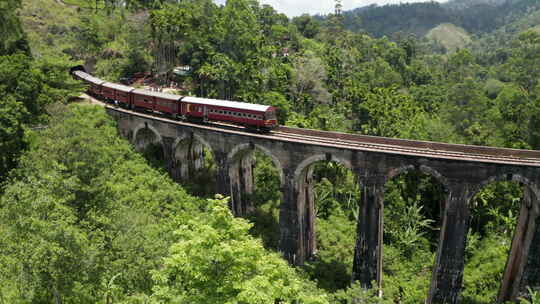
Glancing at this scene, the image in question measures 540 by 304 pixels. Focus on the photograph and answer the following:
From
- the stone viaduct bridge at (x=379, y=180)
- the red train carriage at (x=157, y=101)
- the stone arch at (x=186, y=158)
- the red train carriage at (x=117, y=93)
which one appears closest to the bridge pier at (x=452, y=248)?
the stone viaduct bridge at (x=379, y=180)

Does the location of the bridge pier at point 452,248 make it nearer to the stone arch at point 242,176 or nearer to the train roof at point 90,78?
the stone arch at point 242,176

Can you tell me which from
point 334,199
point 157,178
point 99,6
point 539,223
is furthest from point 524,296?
point 99,6

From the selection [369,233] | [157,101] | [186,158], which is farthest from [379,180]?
[157,101]

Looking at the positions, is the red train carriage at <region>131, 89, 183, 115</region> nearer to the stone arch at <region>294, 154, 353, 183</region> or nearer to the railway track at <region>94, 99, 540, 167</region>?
the railway track at <region>94, 99, 540, 167</region>

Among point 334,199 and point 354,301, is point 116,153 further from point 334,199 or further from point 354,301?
point 354,301

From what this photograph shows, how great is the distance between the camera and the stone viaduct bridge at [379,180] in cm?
2716

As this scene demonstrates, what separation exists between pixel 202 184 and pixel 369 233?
70.2 feet

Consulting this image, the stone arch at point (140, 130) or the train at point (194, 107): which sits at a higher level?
the train at point (194, 107)

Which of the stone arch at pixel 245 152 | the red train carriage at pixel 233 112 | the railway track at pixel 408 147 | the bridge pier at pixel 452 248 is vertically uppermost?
the red train carriage at pixel 233 112

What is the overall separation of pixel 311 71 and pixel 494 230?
3787cm

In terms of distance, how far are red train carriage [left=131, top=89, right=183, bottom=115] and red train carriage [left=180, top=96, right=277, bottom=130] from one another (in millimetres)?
1285

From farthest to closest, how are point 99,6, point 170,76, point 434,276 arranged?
point 99,6, point 170,76, point 434,276

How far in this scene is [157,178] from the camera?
41.8 m

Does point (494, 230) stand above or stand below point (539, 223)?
below
